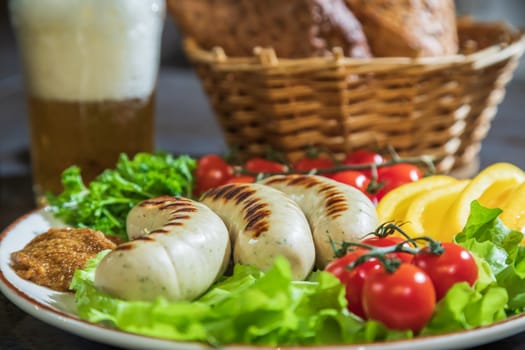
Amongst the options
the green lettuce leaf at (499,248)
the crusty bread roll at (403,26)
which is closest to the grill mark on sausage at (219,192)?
the green lettuce leaf at (499,248)

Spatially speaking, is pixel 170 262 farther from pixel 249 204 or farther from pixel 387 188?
pixel 387 188

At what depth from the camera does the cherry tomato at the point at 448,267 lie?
1.06 metres

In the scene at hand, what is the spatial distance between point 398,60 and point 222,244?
827 mm

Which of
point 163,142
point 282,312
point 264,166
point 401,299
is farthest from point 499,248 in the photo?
point 163,142

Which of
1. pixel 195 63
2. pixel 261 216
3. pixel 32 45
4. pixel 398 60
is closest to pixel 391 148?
pixel 398 60

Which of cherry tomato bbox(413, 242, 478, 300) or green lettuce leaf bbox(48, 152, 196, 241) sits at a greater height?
cherry tomato bbox(413, 242, 478, 300)

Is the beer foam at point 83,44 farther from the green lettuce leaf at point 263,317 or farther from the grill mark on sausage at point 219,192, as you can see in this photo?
the green lettuce leaf at point 263,317

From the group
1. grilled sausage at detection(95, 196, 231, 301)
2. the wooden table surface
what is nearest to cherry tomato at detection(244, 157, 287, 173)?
the wooden table surface

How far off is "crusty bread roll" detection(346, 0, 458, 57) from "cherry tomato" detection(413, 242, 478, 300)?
95cm

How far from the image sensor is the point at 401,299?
3.23ft

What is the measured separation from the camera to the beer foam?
5.90 ft

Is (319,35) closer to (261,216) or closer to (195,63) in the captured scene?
(195,63)

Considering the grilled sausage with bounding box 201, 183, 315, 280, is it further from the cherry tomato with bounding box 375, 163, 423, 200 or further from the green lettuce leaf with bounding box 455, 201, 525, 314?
the cherry tomato with bounding box 375, 163, 423, 200

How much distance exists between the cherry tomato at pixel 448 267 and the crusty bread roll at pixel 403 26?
952mm
